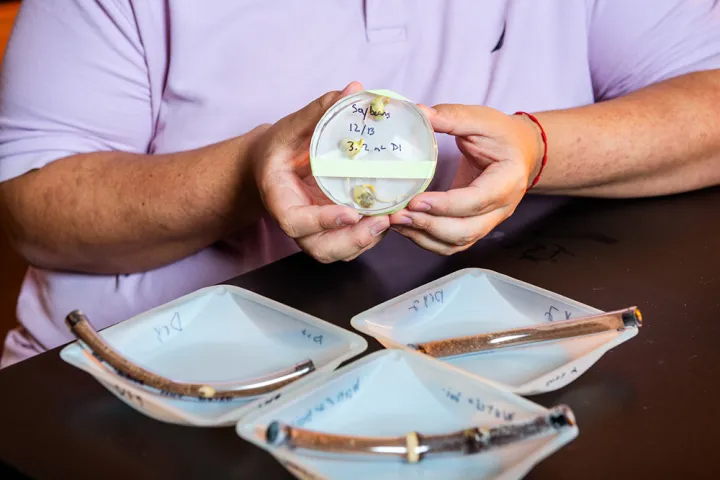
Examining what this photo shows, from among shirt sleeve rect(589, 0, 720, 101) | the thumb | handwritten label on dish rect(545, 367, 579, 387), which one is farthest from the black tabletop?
shirt sleeve rect(589, 0, 720, 101)

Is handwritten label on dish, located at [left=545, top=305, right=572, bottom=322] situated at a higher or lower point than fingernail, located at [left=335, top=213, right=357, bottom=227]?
lower

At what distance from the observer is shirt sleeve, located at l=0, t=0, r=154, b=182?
825mm

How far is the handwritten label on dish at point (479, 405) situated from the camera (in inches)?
18.0

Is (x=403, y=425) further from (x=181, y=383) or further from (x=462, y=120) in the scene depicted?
(x=462, y=120)

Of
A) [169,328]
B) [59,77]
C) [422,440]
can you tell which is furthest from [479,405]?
[59,77]

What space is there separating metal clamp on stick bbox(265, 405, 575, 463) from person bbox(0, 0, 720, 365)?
0.27 meters

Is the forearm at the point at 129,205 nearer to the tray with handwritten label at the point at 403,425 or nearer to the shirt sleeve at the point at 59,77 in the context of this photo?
the shirt sleeve at the point at 59,77

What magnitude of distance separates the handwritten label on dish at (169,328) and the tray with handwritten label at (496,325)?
0.14 metres

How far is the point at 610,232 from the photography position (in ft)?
2.68

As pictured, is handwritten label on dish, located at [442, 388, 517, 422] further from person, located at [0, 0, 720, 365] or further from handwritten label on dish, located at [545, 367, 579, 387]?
person, located at [0, 0, 720, 365]

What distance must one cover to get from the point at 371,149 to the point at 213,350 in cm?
20

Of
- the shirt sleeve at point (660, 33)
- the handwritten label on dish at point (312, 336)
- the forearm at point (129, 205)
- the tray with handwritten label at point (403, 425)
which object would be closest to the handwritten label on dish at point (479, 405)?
the tray with handwritten label at point (403, 425)

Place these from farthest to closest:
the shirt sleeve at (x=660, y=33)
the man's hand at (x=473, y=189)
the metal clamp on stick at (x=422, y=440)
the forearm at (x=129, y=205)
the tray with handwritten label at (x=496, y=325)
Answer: the shirt sleeve at (x=660, y=33)
the forearm at (x=129, y=205)
the man's hand at (x=473, y=189)
the tray with handwritten label at (x=496, y=325)
the metal clamp on stick at (x=422, y=440)

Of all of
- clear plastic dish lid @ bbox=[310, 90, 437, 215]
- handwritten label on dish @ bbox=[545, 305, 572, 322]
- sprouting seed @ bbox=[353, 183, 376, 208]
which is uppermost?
clear plastic dish lid @ bbox=[310, 90, 437, 215]
